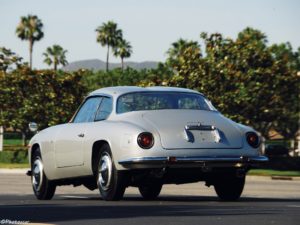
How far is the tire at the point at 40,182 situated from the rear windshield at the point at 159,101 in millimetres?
2208

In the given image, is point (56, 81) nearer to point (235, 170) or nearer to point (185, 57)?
point (185, 57)

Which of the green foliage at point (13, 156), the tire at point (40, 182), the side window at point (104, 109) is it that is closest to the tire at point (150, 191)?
the tire at point (40, 182)

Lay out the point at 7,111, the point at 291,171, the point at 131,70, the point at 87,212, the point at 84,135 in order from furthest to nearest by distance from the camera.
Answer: the point at 131,70, the point at 7,111, the point at 291,171, the point at 84,135, the point at 87,212

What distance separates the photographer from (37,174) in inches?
613

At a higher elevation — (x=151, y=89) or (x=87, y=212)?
(x=151, y=89)

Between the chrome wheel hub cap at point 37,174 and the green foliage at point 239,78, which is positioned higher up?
the green foliage at point 239,78

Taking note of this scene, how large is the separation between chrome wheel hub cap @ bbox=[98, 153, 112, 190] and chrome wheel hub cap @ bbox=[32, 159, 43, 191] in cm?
229

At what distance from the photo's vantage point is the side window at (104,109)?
13.9 meters

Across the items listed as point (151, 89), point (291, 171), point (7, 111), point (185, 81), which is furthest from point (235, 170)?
point (7, 111)

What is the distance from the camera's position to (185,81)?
56.7 metres

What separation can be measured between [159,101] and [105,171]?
1.28m

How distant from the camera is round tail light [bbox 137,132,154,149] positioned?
1262cm

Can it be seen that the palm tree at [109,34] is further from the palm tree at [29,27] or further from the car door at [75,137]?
the car door at [75,137]

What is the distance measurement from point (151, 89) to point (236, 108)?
4401cm
